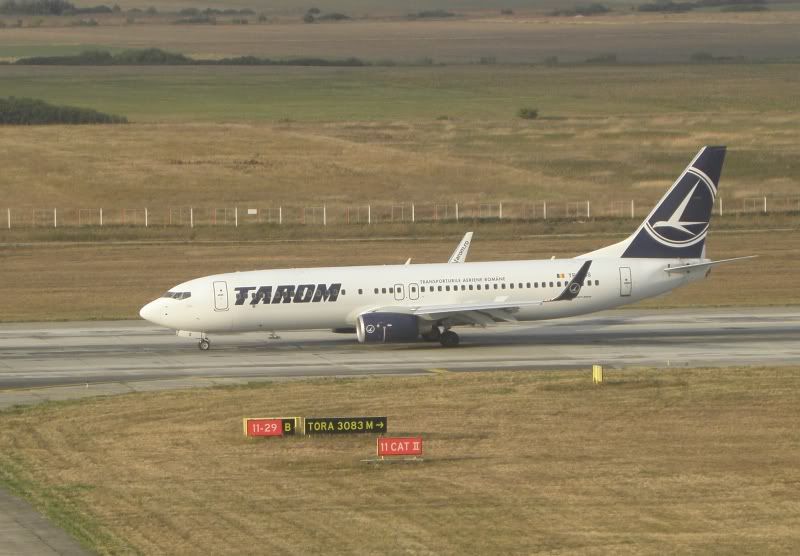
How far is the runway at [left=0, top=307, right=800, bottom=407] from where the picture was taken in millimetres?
51719

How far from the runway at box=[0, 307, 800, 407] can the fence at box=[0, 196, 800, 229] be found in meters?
36.5

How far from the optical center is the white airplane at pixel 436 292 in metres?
56.5

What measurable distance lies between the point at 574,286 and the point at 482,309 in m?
4.03

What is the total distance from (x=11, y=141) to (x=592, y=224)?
55.6m

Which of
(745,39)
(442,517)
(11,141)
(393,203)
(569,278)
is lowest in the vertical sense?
(442,517)

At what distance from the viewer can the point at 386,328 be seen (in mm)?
55719

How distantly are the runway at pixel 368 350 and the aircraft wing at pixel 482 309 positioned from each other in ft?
3.88

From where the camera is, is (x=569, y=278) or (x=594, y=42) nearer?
(x=569, y=278)

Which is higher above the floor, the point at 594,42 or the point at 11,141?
the point at 594,42

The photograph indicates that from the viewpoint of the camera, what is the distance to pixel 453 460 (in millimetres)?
36344

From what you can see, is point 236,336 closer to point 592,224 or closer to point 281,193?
point 592,224

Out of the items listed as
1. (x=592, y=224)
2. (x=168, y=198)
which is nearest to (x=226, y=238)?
(x=168, y=198)

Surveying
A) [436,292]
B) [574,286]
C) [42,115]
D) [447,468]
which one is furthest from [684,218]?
[42,115]

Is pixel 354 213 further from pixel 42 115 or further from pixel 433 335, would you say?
pixel 42 115
